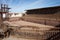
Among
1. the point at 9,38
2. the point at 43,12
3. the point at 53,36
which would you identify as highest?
the point at 43,12

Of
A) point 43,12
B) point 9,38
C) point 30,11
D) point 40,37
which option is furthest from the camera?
point 30,11

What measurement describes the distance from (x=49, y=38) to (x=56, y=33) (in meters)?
0.56

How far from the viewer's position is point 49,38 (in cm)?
434

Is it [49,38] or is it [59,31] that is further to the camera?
[59,31]

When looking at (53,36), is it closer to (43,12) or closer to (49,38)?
(49,38)

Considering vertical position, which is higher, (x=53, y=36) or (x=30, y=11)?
(x=30, y=11)

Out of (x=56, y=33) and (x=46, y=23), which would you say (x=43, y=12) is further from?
(x=56, y=33)

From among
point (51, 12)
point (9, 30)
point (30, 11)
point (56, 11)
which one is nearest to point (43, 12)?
point (51, 12)

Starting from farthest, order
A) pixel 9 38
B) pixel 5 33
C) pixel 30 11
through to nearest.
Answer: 1. pixel 30 11
2. pixel 5 33
3. pixel 9 38

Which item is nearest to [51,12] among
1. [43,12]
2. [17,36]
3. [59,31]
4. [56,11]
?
[56,11]

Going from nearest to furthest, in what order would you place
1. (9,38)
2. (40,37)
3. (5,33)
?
(40,37) → (9,38) → (5,33)

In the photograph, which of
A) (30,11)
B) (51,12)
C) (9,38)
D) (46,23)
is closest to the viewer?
(9,38)

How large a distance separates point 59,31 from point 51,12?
3.35 metres

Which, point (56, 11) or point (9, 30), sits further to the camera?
point (56, 11)
